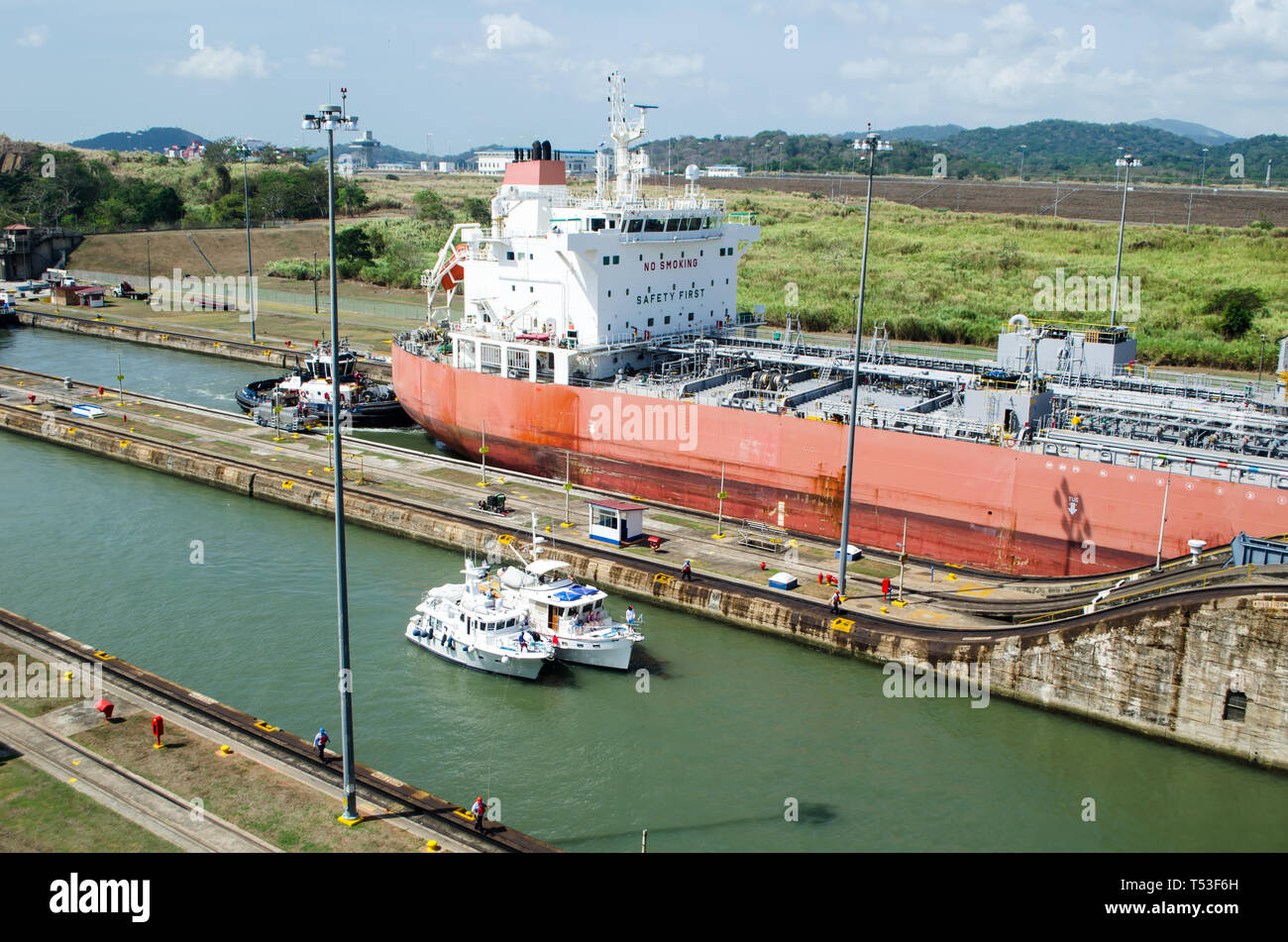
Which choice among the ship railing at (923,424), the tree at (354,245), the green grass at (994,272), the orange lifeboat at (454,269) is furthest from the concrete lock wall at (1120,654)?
the tree at (354,245)

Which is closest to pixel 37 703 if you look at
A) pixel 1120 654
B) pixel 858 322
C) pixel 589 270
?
pixel 858 322

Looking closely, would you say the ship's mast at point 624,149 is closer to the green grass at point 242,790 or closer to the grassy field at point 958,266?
the grassy field at point 958,266

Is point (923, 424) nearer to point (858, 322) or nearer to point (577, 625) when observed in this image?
point (858, 322)

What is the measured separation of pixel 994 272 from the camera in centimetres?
8225

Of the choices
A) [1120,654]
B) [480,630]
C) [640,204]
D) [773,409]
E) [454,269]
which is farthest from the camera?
[454,269]

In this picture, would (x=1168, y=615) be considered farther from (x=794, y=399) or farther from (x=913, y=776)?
(x=794, y=399)

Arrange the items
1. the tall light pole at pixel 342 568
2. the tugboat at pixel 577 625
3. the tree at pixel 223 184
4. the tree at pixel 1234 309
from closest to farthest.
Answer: the tall light pole at pixel 342 568, the tugboat at pixel 577 625, the tree at pixel 1234 309, the tree at pixel 223 184

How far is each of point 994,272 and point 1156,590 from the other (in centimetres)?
6354

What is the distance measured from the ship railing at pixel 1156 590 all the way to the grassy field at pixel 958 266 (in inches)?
1007

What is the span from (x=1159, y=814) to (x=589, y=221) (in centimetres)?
2802

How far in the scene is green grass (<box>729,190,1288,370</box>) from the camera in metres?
64.3

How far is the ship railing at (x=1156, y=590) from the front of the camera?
22734 mm

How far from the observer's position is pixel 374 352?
64.7 metres

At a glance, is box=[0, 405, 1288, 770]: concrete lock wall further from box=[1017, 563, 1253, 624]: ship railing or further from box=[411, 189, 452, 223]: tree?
box=[411, 189, 452, 223]: tree
